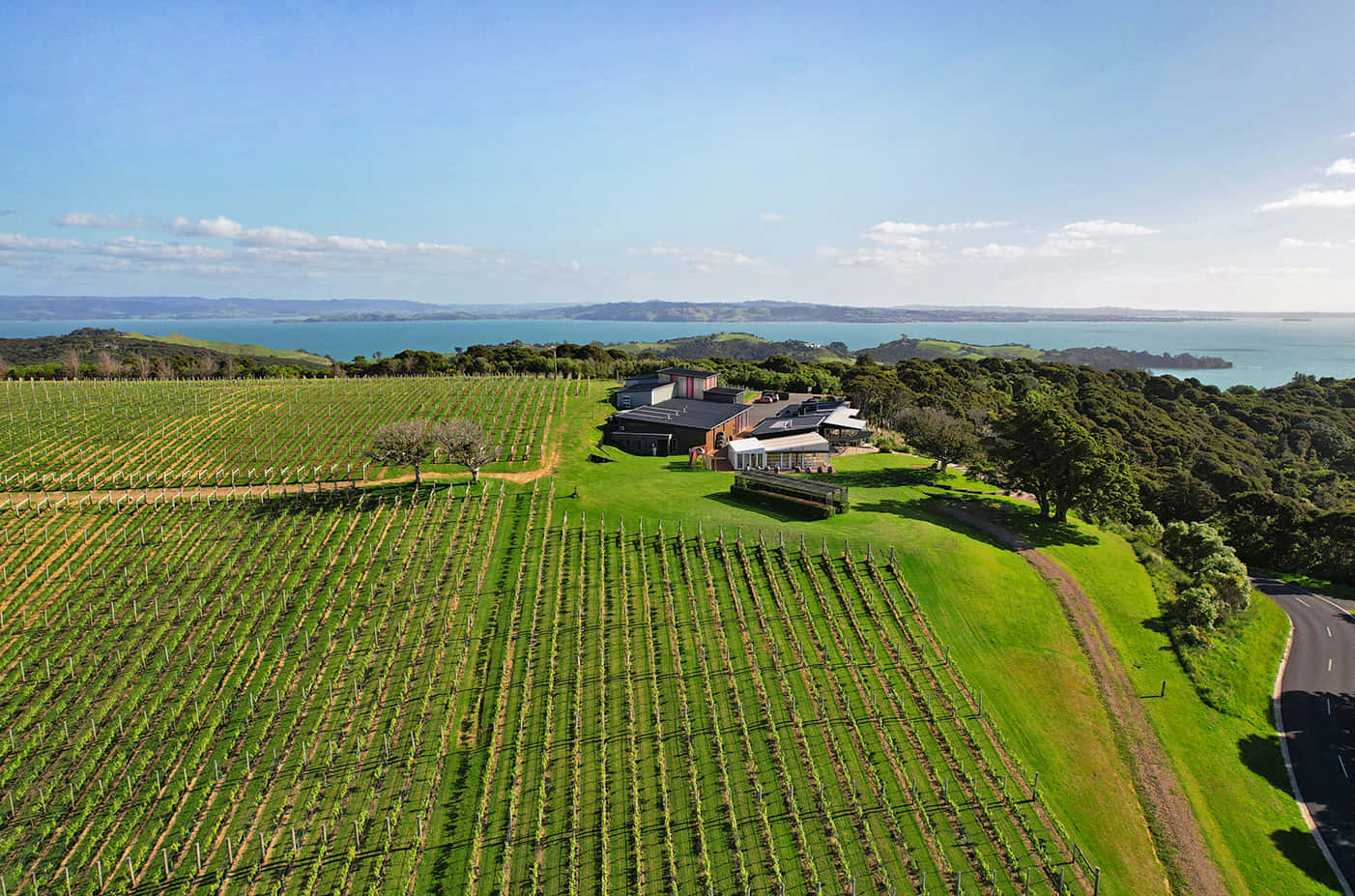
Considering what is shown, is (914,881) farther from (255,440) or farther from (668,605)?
(255,440)

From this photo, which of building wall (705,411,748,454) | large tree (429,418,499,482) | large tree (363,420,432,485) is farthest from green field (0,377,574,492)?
building wall (705,411,748,454)

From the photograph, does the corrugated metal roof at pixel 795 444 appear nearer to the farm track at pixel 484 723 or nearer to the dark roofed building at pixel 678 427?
the dark roofed building at pixel 678 427

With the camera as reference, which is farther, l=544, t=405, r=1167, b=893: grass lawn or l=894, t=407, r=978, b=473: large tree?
l=894, t=407, r=978, b=473: large tree

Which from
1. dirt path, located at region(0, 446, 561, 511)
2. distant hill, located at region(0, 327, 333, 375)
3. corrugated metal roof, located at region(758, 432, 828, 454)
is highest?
distant hill, located at region(0, 327, 333, 375)

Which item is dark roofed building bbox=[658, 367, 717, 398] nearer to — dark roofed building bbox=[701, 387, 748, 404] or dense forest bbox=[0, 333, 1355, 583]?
dark roofed building bbox=[701, 387, 748, 404]

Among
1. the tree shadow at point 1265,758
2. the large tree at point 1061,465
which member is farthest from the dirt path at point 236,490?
the tree shadow at point 1265,758

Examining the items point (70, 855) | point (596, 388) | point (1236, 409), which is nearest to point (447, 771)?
point (70, 855)
